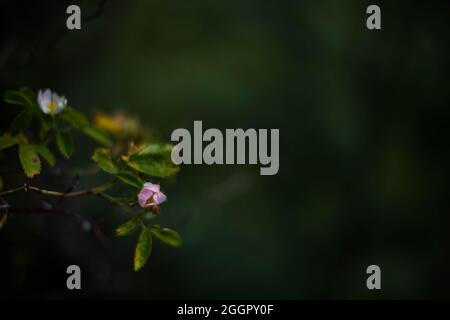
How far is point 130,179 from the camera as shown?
104 cm

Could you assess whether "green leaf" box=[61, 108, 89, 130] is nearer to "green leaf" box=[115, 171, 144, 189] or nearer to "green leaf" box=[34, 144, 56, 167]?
"green leaf" box=[34, 144, 56, 167]

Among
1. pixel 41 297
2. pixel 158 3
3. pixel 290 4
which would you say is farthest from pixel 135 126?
pixel 158 3

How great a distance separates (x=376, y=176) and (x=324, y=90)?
0.52 meters

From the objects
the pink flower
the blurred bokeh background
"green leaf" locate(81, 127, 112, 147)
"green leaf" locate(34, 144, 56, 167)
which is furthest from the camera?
the blurred bokeh background

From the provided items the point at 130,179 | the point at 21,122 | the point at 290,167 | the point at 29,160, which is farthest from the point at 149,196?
the point at 290,167

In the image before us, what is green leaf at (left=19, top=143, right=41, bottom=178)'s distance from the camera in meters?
1.06

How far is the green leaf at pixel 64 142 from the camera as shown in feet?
3.93

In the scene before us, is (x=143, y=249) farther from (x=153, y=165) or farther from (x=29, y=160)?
Answer: (x=29, y=160)

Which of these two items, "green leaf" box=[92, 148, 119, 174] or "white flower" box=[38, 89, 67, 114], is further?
"white flower" box=[38, 89, 67, 114]

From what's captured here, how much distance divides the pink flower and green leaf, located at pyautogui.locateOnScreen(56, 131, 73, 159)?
0.27 metres

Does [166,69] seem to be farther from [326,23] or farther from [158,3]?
[326,23]

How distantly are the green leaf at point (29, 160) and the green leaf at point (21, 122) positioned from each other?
0.05 meters

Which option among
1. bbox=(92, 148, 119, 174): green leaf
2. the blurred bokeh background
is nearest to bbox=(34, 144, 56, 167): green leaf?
bbox=(92, 148, 119, 174): green leaf

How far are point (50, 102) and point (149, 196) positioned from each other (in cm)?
38
